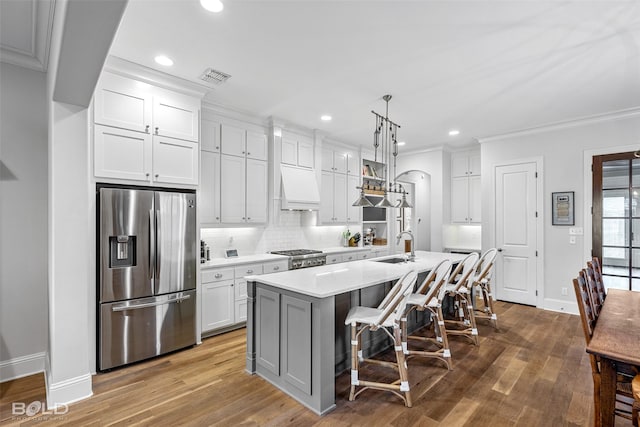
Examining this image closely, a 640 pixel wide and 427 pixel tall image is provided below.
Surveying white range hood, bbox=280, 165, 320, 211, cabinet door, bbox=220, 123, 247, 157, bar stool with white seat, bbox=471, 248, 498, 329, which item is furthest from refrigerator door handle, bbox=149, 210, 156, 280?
bar stool with white seat, bbox=471, 248, 498, 329

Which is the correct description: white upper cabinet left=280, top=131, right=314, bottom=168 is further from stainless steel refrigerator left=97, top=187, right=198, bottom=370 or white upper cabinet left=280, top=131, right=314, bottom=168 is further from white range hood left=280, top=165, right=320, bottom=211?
stainless steel refrigerator left=97, top=187, right=198, bottom=370

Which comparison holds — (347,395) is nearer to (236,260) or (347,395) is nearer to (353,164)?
(236,260)

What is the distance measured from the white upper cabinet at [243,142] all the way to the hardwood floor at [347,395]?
8.23 feet

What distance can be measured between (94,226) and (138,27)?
1.73 metres

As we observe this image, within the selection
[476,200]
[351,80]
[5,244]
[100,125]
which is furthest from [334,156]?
[5,244]

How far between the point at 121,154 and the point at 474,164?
19.6 feet

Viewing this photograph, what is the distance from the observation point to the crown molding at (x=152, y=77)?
2.87 metres

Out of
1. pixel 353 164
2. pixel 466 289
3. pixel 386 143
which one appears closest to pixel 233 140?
pixel 353 164

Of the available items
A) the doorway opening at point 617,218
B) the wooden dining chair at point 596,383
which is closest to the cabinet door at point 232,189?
the wooden dining chair at point 596,383

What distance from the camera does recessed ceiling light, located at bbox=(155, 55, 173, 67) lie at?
2.83 metres

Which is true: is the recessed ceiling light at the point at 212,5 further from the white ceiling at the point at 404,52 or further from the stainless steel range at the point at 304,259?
the stainless steel range at the point at 304,259

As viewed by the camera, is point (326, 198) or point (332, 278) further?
point (326, 198)

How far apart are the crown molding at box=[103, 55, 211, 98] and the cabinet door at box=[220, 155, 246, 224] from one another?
914 mm

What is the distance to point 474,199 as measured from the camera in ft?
20.2
